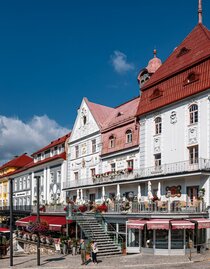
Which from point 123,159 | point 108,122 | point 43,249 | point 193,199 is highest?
point 108,122

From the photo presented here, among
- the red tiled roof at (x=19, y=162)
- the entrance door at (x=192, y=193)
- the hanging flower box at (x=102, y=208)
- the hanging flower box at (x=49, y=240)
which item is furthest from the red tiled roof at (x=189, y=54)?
the red tiled roof at (x=19, y=162)

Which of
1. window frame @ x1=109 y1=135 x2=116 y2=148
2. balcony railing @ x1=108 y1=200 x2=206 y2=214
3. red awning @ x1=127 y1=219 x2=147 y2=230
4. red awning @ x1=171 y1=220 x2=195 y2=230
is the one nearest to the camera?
red awning @ x1=171 y1=220 x2=195 y2=230

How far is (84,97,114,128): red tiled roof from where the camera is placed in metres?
46.1

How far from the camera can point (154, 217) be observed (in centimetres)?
2925

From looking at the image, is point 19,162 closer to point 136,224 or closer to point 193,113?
point 193,113

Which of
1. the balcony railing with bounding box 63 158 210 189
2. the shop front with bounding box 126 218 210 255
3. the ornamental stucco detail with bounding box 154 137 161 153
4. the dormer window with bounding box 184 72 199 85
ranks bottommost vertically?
the shop front with bounding box 126 218 210 255

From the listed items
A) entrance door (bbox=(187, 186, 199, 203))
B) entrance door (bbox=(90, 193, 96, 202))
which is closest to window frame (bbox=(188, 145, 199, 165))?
entrance door (bbox=(187, 186, 199, 203))

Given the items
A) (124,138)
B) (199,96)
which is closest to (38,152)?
(124,138)

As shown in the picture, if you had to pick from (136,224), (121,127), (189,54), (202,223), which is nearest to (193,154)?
(202,223)

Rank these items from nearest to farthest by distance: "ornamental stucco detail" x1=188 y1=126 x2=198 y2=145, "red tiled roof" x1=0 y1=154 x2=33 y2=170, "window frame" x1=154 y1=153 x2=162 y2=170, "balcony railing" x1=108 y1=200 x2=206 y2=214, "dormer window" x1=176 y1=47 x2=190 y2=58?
"balcony railing" x1=108 y1=200 x2=206 y2=214 < "ornamental stucco detail" x1=188 y1=126 x2=198 y2=145 < "window frame" x1=154 y1=153 x2=162 y2=170 < "dormer window" x1=176 y1=47 x2=190 y2=58 < "red tiled roof" x1=0 y1=154 x2=33 y2=170

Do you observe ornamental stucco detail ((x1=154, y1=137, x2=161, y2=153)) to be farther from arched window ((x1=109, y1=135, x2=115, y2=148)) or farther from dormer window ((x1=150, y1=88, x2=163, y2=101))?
arched window ((x1=109, y1=135, x2=115, y2=148))

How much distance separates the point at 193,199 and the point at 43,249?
13706mm

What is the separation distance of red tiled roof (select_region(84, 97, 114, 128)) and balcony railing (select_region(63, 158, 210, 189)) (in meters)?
6.32

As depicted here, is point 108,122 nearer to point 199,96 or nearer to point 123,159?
point 123,159
